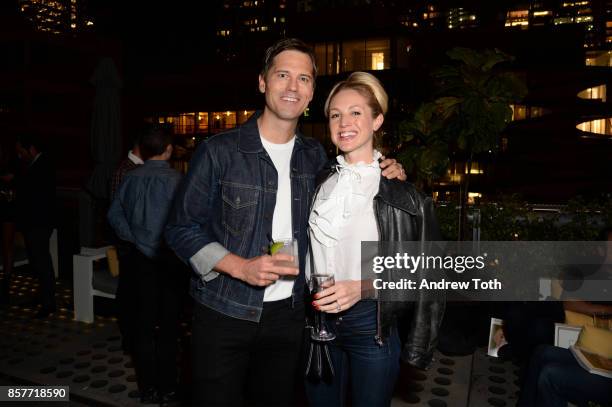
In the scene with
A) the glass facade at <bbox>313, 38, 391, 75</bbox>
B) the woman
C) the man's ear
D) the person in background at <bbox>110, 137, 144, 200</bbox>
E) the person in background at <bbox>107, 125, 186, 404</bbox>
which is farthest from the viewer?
the glass facade at <bbox>313, 38, 391, 75</bbox>

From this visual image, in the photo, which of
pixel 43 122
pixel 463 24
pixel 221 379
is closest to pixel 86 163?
pixel 43 122

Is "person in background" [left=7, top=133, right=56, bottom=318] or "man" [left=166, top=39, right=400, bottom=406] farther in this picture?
"person in background" [left=7, top=133, right=56, bottom=318]

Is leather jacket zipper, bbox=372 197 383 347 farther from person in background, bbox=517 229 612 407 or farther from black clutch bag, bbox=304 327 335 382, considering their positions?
person in background, bbox=517 229 612 407

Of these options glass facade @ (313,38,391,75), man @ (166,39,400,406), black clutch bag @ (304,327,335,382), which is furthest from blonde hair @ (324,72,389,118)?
glass facade @ (313,38,391,75)

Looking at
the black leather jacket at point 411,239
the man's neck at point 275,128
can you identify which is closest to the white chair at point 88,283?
the man's neck at point 275,128

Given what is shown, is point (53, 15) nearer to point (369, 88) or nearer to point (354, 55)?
point (354, 55)

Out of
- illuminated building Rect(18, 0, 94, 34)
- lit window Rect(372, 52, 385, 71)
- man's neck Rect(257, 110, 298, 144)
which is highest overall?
illuminated building Rect(18, 0, 94, 34)

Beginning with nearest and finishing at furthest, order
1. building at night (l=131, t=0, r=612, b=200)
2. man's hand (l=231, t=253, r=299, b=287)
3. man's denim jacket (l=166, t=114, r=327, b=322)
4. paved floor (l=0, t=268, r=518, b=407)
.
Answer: man's hand (l=231, t=253, r=299, b=287), man's denim jacket (l=166, t=114, r=327, b=322), paved floor (l=0, t=268, r=518, b=407), building at night (l=131, t=0, r=612, b=200)

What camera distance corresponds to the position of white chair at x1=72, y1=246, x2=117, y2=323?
5.16 m

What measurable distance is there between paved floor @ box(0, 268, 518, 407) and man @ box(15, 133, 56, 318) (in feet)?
1.55

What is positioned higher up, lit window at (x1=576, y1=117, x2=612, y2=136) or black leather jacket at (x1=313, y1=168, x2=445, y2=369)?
lit window at (x1=576, y1=117, x2=612, y2=136)

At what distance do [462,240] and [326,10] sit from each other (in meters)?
27.9

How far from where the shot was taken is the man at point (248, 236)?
1.92m

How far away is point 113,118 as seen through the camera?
6672mm
